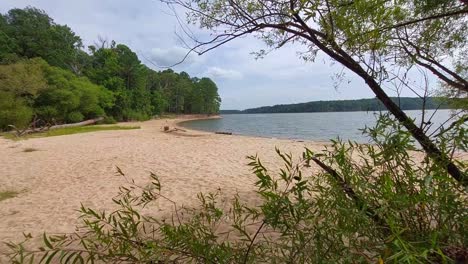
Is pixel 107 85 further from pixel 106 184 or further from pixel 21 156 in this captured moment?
pixel 106 184

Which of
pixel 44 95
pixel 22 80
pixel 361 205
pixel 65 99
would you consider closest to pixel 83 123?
pixel 65 99

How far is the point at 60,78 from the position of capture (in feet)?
96.1

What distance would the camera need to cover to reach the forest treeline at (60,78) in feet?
76.4

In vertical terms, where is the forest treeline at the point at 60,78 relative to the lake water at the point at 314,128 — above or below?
above

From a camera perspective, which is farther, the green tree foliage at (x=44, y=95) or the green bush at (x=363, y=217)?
the green tree foliage at (x=44, y=95)

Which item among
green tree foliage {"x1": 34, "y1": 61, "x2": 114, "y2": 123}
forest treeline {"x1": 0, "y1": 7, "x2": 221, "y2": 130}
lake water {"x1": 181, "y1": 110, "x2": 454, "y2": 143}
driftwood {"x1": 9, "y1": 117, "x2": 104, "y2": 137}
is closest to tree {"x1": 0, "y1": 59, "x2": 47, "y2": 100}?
forest treeline {"x1": 0, "y1": 7, "x2": 221, "y2": 130}

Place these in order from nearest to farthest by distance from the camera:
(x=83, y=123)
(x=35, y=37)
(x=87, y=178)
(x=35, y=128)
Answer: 1. (x=87, y=178)
2. (x=35, y=128)
3. (x=83, y=123)
4. (x=35, y=37)

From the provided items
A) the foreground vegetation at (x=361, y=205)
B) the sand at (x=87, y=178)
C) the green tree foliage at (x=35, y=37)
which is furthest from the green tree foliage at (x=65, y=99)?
the foreground vegetation at (x=361, y=205)

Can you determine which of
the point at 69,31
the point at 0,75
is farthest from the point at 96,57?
the point at 0,75

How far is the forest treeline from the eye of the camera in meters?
23.3

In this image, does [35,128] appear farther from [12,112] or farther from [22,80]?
[22,80]

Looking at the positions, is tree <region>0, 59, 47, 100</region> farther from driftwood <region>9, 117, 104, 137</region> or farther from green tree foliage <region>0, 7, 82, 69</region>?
green tree foliage <region>0, 7, 82, 69</region>

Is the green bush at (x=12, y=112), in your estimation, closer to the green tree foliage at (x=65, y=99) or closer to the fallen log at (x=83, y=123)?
the fallen log at (x=83, y=123)

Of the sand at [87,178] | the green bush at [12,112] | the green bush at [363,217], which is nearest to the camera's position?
the green bush at [363,217]
